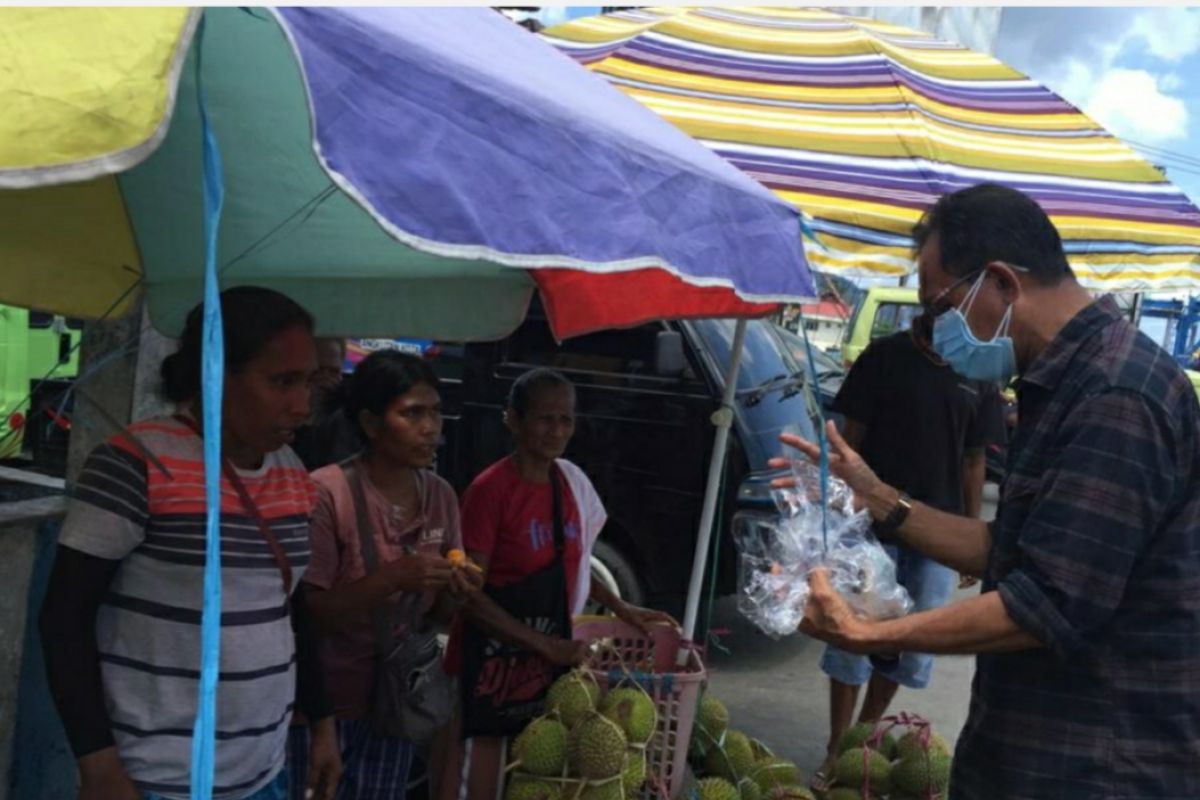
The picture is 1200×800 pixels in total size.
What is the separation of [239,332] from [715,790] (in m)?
1.93

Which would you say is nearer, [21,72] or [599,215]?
[21,72]

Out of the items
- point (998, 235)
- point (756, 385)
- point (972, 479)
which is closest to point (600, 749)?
point (998, 235)

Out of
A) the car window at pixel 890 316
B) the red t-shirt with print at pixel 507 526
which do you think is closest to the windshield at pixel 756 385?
the red t-shirt with print at pixel 507 526

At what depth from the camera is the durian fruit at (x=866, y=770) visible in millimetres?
3227

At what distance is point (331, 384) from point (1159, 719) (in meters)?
2.36

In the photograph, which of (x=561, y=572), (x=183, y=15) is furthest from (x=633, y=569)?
(x=183, y=15)

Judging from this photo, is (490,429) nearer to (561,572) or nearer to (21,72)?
(561,572)

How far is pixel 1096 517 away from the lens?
5.30 ft

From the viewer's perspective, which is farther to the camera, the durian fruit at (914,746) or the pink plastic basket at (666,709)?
the durian fruit at (914,746)

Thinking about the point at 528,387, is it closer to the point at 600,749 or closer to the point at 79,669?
the point at 600,749

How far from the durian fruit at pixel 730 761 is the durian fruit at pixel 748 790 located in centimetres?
2

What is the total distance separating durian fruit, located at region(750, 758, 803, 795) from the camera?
318 centimetres

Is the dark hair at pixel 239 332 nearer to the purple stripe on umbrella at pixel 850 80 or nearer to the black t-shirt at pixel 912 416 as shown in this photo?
the purple stripe on umbrella at pixel 850 80

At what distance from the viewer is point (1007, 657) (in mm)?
1827
